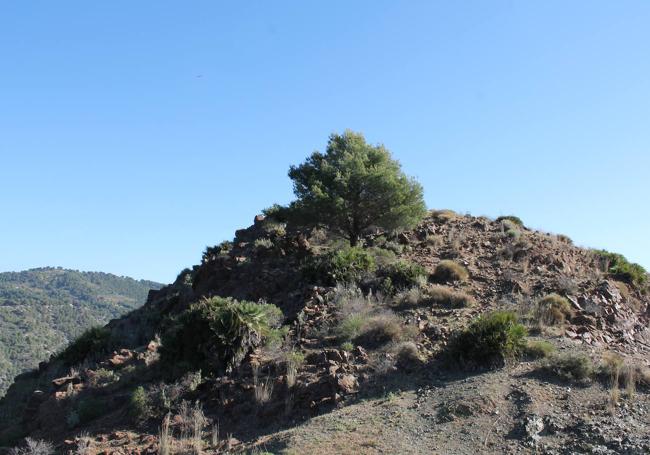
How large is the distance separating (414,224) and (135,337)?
1050 cm

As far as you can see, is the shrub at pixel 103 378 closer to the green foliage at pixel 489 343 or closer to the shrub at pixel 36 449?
the shrub at pixel 36 449

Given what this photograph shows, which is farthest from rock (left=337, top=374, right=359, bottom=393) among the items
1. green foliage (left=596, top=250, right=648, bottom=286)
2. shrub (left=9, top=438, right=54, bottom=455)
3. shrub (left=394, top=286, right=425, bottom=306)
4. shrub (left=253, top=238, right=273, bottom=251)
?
green foliage (left=596, top=250, right=648, bottom=286)

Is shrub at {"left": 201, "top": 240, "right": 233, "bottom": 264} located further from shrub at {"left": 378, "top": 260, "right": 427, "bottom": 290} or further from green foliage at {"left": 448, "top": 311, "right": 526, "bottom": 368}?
green foliage at {"left": 448, "top": 311, "right": 526, "bottom": 368}

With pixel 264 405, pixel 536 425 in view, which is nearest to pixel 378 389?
pixel 264 405

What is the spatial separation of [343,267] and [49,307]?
117967mm

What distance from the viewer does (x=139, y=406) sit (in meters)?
12.0

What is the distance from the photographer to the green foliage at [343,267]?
17172 mm

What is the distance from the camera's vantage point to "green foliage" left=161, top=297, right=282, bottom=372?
13.4 m

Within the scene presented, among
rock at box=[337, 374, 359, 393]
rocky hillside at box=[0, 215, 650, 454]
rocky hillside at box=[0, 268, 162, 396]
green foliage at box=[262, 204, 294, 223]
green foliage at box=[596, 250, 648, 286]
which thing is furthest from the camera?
rocky hillside at box=[0, 268, 162, 396]

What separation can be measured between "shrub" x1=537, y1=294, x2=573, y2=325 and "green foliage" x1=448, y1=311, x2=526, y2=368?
5.77 ft

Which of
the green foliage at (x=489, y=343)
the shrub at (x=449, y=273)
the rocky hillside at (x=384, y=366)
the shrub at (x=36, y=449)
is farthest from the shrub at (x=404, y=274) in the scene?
the shrub at (x=36, y=449)

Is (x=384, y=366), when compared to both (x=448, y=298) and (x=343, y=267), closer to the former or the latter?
(x=448, y=298)

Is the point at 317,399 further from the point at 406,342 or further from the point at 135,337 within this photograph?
the point at 135,337

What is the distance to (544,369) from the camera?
37.4 ft
